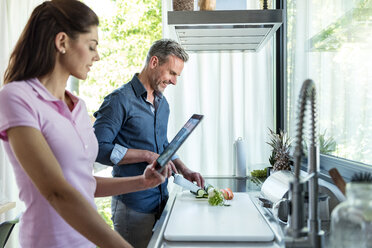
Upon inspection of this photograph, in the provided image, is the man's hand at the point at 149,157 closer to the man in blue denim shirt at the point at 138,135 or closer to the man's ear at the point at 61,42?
the man in blue denim shirt at the point at 138,135

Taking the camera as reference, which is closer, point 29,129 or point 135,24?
point 29,129

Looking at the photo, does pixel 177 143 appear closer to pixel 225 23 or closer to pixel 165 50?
pixel 225 23

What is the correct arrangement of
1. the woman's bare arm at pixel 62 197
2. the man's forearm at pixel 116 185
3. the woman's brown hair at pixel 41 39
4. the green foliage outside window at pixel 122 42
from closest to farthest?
the woman's bare arm at pixel 62 197 < the woman's brown hair at pixel 41 39 < the man's forearm at pixel 116 185 < the green foliage outside window at pixel 122 42

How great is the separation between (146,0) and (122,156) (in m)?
3.00

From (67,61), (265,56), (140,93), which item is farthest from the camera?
(265,56)

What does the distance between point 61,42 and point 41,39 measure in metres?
0.05

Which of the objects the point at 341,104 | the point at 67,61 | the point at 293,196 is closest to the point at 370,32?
the point at 341,104

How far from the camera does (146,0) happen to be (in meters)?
4.39

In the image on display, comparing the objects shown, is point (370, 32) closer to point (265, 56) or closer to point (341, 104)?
point (341, 104)

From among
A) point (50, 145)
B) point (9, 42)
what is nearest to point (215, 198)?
point (50, 145)

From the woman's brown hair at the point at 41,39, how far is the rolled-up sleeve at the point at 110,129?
0.78 meters

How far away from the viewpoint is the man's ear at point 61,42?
1.02 meters

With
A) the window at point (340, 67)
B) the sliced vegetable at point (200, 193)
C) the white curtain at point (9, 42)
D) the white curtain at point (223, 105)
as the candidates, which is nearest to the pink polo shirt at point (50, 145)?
the sliced vegetable at point (200, 193)

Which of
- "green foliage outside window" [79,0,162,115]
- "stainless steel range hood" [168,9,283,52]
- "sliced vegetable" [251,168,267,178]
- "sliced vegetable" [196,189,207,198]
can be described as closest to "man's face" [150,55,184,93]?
"stainless steel range hood" [168,9,283,52]
